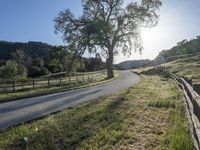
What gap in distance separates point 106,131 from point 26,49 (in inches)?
5408

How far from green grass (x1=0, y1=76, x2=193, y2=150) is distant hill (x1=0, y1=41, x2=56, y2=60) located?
375ft

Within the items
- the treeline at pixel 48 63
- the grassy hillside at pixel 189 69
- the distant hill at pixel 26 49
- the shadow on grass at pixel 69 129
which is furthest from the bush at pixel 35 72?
the shadow on grass at pixel 69 129

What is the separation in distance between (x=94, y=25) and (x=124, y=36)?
628 cm

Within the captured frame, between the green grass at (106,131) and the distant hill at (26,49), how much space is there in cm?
11432

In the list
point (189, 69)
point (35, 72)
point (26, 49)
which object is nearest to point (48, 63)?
point (35, 72)

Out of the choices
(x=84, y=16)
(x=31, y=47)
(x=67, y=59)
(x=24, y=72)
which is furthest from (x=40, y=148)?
(x=31, y=47)

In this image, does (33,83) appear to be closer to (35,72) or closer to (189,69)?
(189,69)

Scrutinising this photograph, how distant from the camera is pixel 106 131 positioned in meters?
9.15

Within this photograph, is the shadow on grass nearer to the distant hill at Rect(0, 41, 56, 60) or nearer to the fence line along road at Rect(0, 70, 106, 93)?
the fence line along road at Rect(0, 70, 106, 93)

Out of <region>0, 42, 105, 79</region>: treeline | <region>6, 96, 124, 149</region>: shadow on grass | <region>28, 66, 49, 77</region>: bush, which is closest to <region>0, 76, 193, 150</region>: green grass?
<region>6, 96, 124, 149</region>: shadow on grass

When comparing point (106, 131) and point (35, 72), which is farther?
point (35, 72)

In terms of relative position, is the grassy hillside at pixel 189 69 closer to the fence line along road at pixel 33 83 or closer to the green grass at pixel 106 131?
the fence line along road at pixel 33 83

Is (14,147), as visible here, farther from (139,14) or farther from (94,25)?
(139,14)

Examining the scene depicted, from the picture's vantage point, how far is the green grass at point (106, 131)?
26.1 feet
